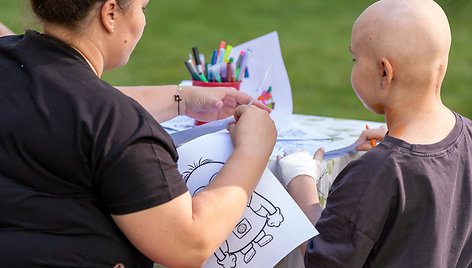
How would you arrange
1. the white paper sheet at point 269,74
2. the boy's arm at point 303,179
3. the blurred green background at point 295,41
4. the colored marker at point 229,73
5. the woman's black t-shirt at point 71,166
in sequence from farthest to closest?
the blurred green background at point 295,41, the white paper sheet at point 269,74, the colored marker at point 229,73, the boy's arm at point 303,179, the woman's black t-shirt at point 71,166

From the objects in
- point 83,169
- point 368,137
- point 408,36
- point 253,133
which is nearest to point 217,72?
point 368,137

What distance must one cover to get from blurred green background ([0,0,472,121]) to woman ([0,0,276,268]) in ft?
11.1

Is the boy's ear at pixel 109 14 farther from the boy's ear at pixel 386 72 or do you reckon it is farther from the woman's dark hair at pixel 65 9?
the boy's ear at pixel 386 72

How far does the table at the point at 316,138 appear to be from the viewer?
1610mm

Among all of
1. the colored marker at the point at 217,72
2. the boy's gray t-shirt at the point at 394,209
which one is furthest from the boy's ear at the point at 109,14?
the colored marker at the point at 217,72

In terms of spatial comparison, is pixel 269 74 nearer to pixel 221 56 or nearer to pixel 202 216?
pixel 221 56

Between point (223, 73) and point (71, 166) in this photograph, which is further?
point (223, 73)

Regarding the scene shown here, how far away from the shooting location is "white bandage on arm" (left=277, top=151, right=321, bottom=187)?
1.50 metres

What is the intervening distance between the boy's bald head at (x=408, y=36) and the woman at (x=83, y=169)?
0.45 meters

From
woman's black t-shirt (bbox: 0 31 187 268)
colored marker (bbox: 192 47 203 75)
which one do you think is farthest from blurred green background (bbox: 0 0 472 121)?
woman's black t-shirt (bbox: 0 31 187 268)

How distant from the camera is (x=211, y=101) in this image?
5.93 feet

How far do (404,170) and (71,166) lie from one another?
660 mm

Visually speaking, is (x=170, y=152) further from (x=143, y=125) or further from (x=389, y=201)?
(x=389, y=201)

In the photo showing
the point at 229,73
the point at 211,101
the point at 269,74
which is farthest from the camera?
the point at 269,74
